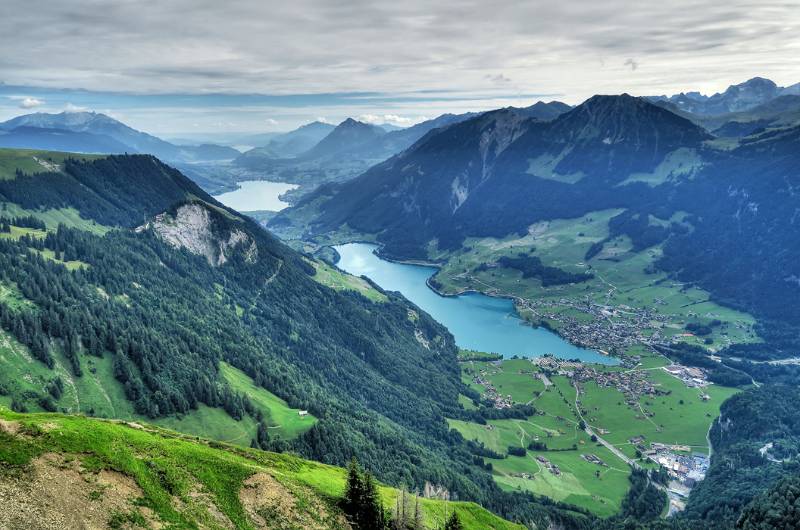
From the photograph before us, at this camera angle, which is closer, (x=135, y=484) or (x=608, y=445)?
(x=135, y=484)

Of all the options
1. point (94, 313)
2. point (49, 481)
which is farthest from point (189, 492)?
point (94, 313)

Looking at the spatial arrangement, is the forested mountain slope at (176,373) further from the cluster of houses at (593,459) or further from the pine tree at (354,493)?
the pine tree at (354,493)

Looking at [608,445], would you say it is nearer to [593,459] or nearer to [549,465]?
[593,459]

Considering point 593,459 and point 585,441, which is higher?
point 585,441

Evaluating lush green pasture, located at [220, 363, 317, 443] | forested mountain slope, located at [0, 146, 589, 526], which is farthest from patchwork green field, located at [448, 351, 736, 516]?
lush green pasture, located at [220, 363, 317, 443]

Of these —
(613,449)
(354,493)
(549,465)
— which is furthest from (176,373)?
(613,449)

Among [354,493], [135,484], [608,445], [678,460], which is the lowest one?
[608,445]

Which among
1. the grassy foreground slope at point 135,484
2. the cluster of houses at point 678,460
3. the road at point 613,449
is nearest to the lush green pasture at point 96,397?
the grassy foreground slope at point 135,484

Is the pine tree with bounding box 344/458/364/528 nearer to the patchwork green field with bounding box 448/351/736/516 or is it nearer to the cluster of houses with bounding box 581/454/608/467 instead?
the patchwork green field with bounding box 448/351/736/516
